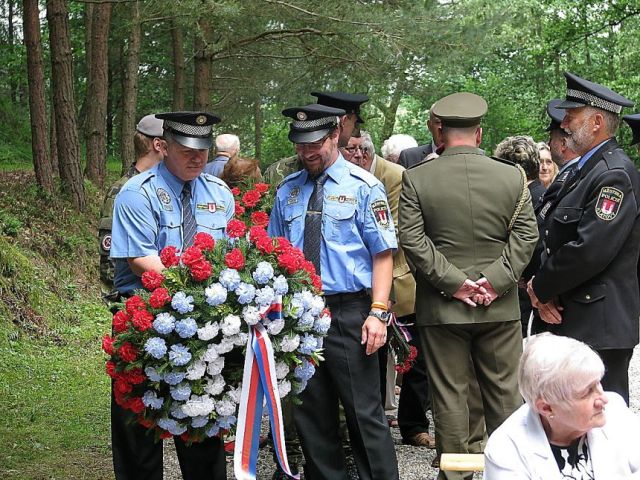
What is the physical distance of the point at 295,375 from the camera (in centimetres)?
496

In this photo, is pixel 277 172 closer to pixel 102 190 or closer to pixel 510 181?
pixel 510 181

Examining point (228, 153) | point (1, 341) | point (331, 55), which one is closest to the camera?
point (228, 153)

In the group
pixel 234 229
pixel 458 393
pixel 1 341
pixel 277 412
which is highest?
pixel 234 229

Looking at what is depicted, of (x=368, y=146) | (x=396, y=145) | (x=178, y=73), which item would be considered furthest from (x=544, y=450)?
(x=178, y=73)

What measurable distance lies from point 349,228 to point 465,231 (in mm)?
648

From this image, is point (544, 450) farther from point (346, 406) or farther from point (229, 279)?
point (346, 406)

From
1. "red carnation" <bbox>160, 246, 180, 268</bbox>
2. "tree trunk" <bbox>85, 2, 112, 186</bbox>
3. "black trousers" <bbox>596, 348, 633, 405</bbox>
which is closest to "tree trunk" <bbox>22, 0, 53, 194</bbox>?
"tree trunk" <bbox>85, 2, 112, 186</bbox>

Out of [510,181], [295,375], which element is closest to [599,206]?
[510,181]

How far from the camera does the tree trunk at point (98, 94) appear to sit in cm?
1798

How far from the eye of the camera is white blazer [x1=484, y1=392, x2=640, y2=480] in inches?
134

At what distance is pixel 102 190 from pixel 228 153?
11.5m

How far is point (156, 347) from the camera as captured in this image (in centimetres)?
450

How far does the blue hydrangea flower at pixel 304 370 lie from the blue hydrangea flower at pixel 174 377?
0.63m

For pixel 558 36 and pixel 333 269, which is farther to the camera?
pixel 558 36
